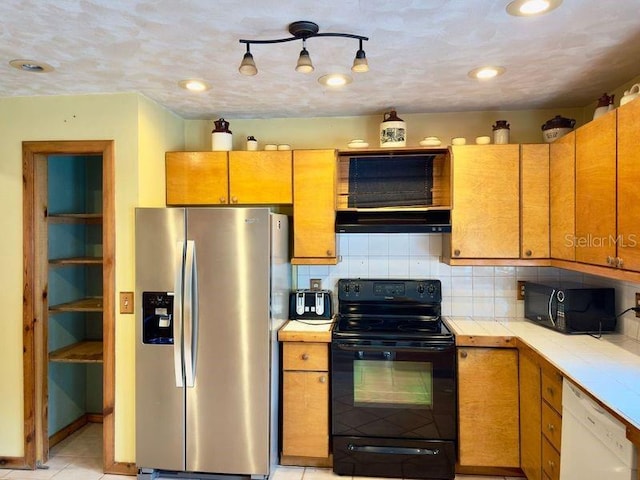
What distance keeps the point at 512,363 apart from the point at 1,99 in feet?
11.6

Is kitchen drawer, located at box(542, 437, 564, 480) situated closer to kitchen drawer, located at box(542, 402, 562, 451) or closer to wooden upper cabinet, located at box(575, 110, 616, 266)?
kitchen drawer, located at box(542, 402, 562, 451)

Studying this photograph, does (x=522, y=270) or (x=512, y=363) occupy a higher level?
(x=522, y=270)

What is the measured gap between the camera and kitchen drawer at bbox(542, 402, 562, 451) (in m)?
2.03

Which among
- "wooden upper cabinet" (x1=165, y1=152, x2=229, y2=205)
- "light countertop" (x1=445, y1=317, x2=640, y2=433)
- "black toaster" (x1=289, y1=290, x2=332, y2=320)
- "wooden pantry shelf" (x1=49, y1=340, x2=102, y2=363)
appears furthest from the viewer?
"black toaster" (x1=289, y1=290, x2=332, y2=320)

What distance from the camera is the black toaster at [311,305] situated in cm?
305

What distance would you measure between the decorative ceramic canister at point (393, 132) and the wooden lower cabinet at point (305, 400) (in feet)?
4.55

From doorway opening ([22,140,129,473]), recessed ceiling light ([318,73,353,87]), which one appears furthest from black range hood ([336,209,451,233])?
doorway opening ([22,140,129,473])

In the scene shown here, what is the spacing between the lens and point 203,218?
247cm

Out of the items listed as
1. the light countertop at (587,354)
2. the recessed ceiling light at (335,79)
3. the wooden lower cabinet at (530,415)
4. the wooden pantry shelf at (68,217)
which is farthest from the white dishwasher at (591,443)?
the wooden pantry shelf at (68,217)

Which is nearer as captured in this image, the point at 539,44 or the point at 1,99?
the point at 539,44

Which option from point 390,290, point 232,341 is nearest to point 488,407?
point 390,290

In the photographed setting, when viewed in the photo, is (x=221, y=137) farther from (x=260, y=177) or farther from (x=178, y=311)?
(x=178, y=311)

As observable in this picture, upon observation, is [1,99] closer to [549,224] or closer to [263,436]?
[263,436]

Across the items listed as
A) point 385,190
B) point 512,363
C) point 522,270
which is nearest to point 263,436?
point 512,363
